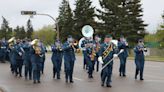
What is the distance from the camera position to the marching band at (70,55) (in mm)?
15656

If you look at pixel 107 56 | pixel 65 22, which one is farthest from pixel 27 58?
pixel 65 22

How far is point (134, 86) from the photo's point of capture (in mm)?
15859

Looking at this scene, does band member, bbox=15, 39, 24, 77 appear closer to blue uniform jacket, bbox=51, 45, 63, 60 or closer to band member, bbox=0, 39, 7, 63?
blue uniform jacket, bbox=51, 45, 63, 60

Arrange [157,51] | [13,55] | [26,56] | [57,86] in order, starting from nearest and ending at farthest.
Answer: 1. [57,86]
2. [26,56]
3. [13,55]
4. [157,51]

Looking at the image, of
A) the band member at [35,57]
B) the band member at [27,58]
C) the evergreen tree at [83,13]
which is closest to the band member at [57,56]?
the band member at [27,58]

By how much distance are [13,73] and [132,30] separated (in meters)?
41.6

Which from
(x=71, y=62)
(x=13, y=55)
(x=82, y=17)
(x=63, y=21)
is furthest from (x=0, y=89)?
(x=63, y=21)

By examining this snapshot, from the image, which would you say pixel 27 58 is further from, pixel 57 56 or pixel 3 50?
pixel 3 50

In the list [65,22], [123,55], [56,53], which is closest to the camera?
[56,53]

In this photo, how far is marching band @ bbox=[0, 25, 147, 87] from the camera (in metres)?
15.7

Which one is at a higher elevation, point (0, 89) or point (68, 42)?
point (68, 42)

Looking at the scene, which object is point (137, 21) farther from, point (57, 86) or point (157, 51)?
point (57, 86)

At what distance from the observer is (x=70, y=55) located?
56.2ft

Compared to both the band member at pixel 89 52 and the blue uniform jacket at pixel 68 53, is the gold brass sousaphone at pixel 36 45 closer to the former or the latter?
the blue uniform jacket at pixel 68 53
